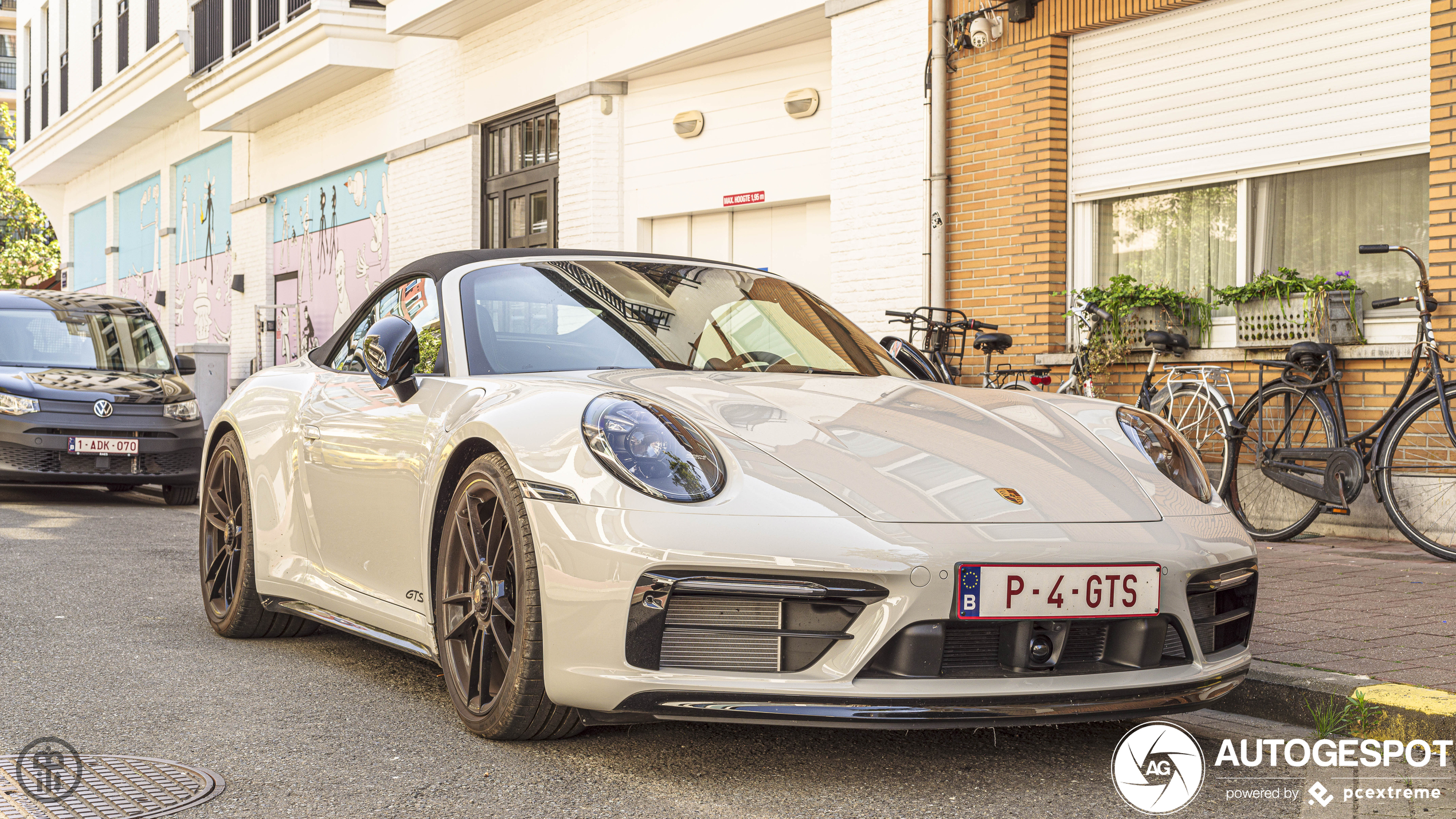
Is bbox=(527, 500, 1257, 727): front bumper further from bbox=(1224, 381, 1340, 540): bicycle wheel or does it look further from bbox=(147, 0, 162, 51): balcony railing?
bbox=(147, 0, 162, 51): balcony railing

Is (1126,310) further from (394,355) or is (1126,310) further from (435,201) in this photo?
(435,201)

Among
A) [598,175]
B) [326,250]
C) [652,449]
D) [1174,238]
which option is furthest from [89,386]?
[326,250]

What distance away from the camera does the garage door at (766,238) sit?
11.9m

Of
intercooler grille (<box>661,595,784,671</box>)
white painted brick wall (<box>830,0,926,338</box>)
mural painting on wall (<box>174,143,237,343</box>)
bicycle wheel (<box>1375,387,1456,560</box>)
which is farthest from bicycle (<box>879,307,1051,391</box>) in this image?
mural painting on wall (<box>174,143,237,343</box>)

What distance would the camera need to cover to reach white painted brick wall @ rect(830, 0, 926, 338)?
34.0 ft

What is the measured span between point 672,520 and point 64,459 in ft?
27.4

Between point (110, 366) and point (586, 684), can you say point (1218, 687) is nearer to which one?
point (586, 684)

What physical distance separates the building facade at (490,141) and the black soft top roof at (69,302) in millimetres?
4196

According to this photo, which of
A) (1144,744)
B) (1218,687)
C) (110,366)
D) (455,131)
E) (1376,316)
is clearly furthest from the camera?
(455,131)

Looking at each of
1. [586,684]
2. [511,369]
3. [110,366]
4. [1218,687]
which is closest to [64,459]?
[110,366]

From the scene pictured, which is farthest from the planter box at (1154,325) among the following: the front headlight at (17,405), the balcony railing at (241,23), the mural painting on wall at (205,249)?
the mural painting on wall at (205,249)

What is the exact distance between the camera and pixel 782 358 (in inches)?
172

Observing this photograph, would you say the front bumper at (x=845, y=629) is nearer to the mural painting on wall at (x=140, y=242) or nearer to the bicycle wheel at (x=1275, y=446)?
the bicycle wheel at (x=1275, y=446)

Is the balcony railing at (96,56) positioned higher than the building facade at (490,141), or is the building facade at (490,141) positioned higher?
the balcony railing at (96,56)
